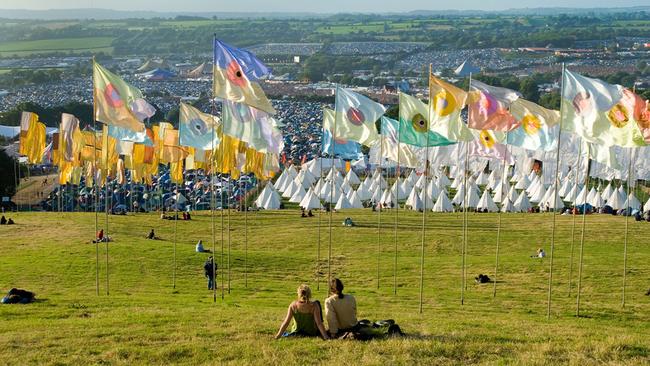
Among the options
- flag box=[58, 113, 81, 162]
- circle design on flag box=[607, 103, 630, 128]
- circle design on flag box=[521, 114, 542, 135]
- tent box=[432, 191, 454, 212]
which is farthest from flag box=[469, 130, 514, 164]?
flag box=[58, 113, 81, 162]

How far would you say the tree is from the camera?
77125mm

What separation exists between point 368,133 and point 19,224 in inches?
1068

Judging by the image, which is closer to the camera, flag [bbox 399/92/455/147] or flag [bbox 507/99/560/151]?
flag [bbox 507/99/560/151]

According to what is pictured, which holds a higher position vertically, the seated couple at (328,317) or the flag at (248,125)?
the flag at (248,125)

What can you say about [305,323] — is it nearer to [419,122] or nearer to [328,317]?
[328,317]

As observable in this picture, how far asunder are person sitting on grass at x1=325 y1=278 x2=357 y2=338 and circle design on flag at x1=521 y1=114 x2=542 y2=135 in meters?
17.1

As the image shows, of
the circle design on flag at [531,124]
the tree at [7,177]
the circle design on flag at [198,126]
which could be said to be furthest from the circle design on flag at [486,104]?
the tree at [7,177]

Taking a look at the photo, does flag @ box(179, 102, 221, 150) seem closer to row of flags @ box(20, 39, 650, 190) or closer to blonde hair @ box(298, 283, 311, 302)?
row of flags @ box(20, 39, 650, 190)

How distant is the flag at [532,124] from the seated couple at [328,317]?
14578 mm

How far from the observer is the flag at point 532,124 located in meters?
32.8

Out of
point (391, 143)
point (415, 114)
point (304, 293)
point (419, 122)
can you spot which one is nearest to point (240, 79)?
point (415, 114)

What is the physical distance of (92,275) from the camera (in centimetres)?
3597

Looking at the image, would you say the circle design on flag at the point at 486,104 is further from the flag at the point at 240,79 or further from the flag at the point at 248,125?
the flag at the point at 248,125

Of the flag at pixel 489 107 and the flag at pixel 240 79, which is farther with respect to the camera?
the flag at pixel 489 107
